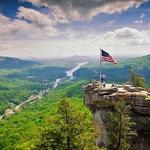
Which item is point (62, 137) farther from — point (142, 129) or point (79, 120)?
point (142, 129)

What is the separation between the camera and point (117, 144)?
2237 inches

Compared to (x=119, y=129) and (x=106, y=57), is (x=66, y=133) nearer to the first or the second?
(x=119, y=129)

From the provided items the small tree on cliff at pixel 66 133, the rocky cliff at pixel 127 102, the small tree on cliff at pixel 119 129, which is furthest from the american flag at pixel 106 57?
the small tree on cliff at pixel 66 133

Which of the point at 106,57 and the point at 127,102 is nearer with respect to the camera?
the point at 127,102

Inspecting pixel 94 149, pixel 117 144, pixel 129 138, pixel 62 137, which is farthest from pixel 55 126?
pixel 129 138

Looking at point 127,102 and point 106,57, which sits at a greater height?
point 106,57

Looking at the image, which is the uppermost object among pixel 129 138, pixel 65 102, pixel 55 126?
pixel 65 102

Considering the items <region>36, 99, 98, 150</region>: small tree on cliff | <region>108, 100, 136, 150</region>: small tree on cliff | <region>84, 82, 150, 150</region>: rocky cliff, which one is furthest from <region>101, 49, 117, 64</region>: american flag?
<region>36, 99, 98, 150</region>: small tree on cliff

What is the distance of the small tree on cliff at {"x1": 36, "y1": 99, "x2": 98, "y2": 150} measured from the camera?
50.7 m

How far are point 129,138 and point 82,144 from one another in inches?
562

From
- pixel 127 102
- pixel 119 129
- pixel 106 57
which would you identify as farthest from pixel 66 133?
pixel 106 57

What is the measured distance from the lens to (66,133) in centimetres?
5047

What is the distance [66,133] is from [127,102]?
56.2ft

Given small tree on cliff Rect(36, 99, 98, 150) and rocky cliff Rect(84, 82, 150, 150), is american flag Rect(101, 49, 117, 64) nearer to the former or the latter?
rocky cliff Rect(84, 82, 150, 150)
